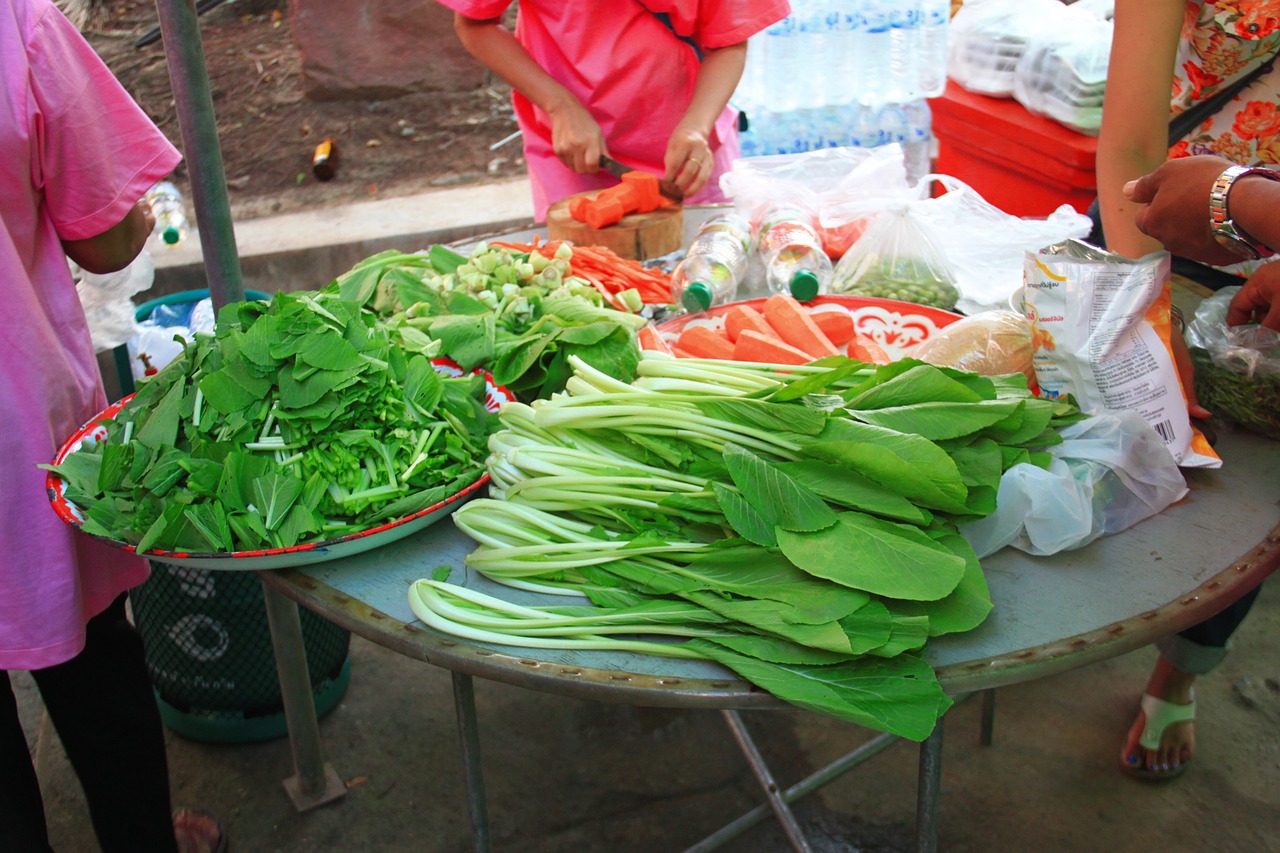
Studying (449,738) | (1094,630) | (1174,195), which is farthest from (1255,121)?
(449,738)

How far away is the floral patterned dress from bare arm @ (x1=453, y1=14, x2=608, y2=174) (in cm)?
141

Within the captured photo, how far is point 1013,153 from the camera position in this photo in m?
4.08

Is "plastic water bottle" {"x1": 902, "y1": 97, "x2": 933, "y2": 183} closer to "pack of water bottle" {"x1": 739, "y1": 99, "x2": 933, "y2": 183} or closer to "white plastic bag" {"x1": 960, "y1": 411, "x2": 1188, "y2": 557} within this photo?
"pack of water bottle" {"x1": 739, "y1": 99, "x2": 933, "y2": 183}

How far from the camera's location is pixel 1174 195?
1.53m

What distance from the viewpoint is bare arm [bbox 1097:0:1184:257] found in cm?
180

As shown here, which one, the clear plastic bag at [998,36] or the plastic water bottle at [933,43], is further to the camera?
the plastic water bottle at [933,43]

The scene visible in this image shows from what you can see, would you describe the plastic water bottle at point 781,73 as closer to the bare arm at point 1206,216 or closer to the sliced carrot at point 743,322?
the sliced carrot at point 743,322

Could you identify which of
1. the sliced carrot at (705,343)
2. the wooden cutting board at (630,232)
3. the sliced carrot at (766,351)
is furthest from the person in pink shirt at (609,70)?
the sliced carrot at (766,351)

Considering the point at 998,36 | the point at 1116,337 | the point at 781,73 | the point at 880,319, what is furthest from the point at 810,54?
the point at 1116,337

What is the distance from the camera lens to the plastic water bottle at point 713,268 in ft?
6.72

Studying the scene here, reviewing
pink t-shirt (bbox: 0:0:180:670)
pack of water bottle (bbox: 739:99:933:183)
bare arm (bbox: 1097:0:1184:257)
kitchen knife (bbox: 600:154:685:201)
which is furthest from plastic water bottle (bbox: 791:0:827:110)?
pink t-shirt (bbox: 0:0:180:670)

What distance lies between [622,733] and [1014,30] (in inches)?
131

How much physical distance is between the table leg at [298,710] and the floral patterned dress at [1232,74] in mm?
2249

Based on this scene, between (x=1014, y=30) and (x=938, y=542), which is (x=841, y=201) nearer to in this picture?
(x=938, y=542)
